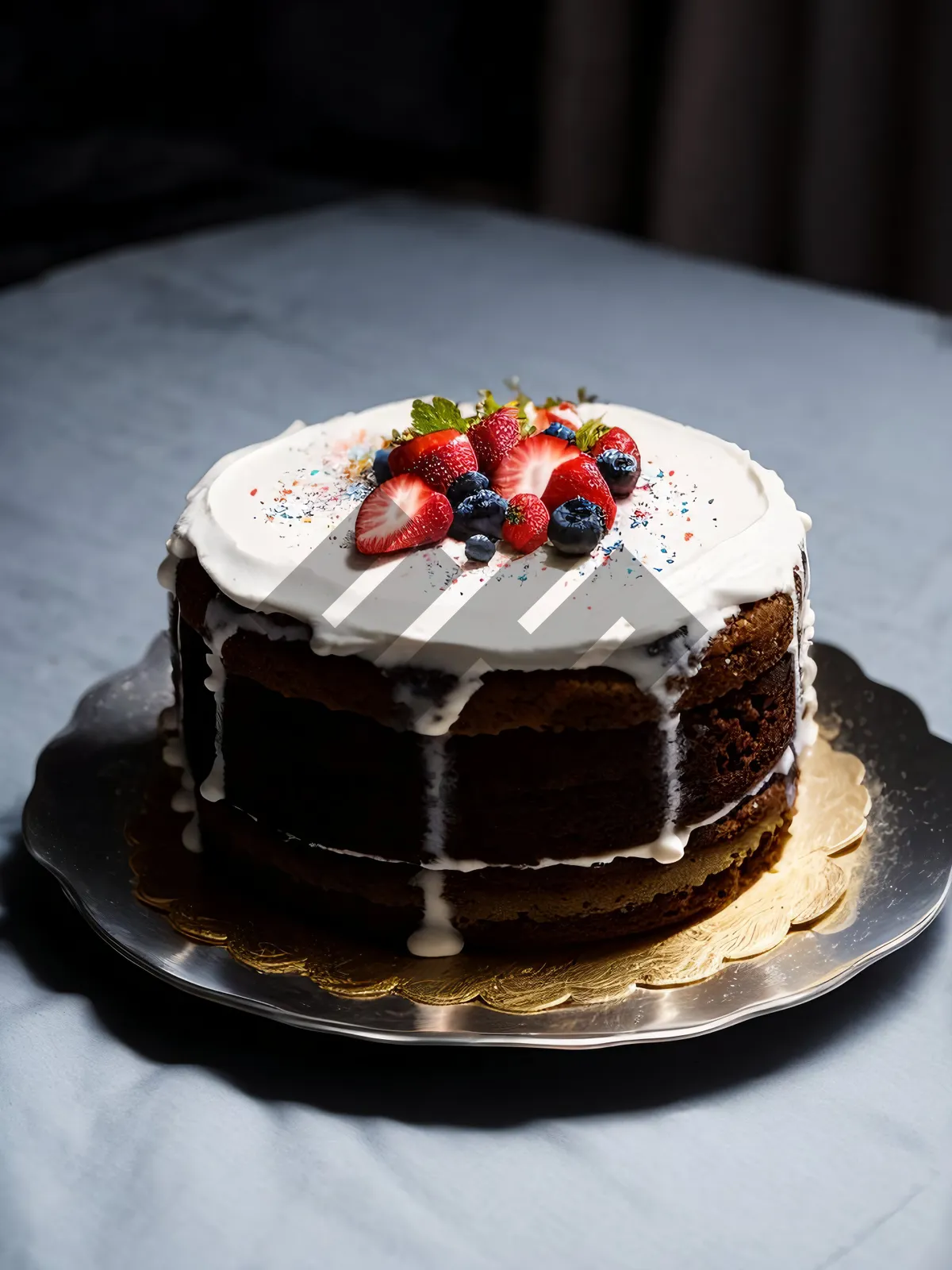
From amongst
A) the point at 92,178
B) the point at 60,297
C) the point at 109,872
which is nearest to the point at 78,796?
the point at 109,872

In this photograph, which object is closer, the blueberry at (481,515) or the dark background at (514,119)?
the blueberry at (481,515)

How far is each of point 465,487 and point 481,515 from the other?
0.16 ft

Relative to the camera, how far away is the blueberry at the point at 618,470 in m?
1.99

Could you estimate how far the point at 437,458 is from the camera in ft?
6.40

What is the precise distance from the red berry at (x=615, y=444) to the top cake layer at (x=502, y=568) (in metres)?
0.05

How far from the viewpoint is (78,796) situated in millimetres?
2148

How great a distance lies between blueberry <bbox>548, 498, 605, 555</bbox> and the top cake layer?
2 cm

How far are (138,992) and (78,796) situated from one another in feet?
1.20

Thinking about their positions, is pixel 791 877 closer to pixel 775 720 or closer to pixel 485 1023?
pixel 775 720

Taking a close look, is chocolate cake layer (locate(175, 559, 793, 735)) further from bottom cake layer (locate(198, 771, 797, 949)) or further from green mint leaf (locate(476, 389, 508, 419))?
green mint leaf (locate(476, 389, 508, 419))

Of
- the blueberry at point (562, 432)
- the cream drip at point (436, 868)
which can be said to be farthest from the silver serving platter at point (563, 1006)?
the blueberry at point (562, 432)

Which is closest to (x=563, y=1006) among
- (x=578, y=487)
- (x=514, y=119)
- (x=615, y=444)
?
(x=578, y=487)

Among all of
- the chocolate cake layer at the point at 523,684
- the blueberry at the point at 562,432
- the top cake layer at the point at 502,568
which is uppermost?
the blueberry at the point at 562,432

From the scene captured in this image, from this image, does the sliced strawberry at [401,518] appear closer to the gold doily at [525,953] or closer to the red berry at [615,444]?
the red berry at [615,444]
